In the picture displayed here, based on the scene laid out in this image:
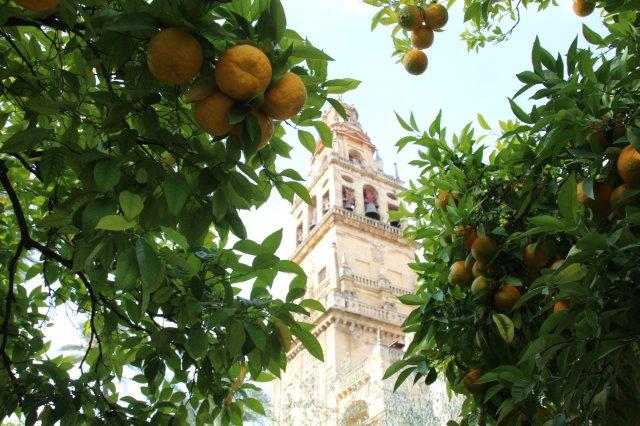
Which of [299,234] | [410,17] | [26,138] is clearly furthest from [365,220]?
[26,138]

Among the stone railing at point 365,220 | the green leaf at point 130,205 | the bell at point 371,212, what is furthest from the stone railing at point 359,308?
the green leaf at point 130,205

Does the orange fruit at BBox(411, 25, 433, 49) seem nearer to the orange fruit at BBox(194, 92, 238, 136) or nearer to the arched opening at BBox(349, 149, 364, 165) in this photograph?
the orange fruit at BBox(194, 92, 238, 136)

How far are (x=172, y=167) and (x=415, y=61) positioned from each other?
2066mm

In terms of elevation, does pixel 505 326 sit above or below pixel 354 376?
below

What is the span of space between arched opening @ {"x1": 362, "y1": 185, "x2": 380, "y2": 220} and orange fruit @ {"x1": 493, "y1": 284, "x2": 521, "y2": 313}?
120 ft

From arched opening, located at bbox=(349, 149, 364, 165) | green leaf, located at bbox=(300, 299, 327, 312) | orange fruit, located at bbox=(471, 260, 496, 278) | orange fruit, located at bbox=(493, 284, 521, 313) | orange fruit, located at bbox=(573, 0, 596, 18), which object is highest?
arched opening, located at bbox=(349, 149, 364, 165)

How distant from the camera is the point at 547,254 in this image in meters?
2.99

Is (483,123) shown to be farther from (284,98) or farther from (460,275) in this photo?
(284,98)

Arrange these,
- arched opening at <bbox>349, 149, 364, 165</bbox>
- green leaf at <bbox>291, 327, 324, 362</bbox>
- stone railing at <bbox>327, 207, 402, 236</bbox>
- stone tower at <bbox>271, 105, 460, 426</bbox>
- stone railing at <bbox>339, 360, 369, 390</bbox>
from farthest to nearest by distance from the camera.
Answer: arched opening at <bbox>349, 149, 364, 165</bbox>
stone railing at <bbox>327, 207, 402, 236</bbox>
stone railing at <bbox>339, 360, 369, 390</bbox>
stone tower at <bbox>271, 105, 460, 426</bbox>
green leaf at <bbox>291, 327, 324, 362</bbox>

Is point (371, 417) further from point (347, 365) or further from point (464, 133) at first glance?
point (464, 133)

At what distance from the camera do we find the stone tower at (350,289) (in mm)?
23891

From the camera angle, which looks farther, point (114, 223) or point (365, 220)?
point (365, 220)

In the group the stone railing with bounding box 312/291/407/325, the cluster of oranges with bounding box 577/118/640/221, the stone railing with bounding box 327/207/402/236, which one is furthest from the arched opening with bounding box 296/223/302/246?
the cluster of oranges with bounding box 577/118/640/221

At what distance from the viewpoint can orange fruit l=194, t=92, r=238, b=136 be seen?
178cm
